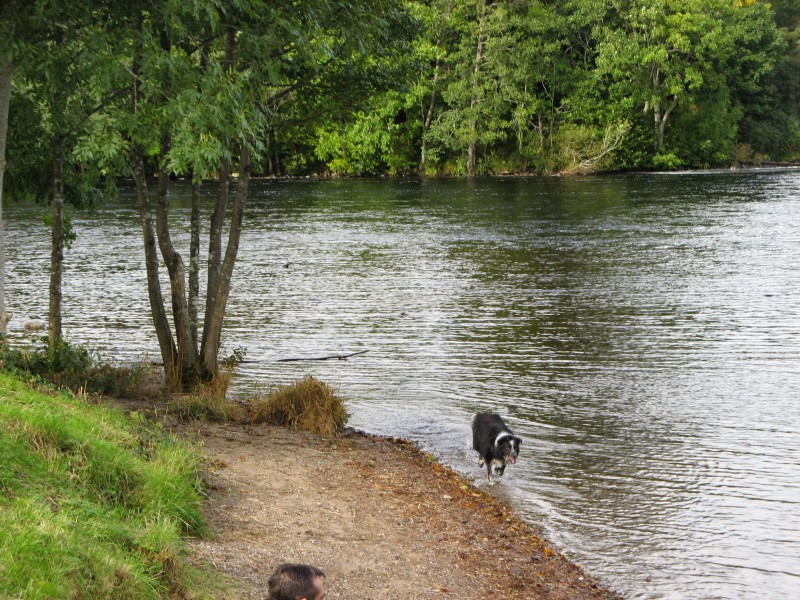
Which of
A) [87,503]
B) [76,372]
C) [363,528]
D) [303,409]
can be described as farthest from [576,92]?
[87,503]

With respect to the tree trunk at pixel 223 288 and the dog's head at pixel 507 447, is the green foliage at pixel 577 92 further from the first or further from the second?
the dog's head at pixel 507 447

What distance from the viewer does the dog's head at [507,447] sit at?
1176 cm

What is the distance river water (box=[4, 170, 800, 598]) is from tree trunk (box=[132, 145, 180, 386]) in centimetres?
232

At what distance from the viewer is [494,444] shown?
39.0 ft

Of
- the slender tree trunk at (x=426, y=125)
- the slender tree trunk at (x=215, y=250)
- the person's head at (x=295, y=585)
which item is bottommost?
the person's head at (x=295, y=585)

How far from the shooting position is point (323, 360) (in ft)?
61.3

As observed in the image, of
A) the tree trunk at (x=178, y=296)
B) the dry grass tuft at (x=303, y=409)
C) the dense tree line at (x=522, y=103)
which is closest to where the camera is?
the dry grass tuft at (x=303, y=409)

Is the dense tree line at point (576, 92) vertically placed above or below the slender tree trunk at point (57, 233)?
above

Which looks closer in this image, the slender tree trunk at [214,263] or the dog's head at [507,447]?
the dog's head at [507,447]

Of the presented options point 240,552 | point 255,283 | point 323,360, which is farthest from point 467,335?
point 240,552

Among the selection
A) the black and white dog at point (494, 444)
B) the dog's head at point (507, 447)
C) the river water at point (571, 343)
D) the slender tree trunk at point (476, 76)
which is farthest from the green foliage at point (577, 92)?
the dog's head at point (507, 447)

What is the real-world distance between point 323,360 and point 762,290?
13.4 metres

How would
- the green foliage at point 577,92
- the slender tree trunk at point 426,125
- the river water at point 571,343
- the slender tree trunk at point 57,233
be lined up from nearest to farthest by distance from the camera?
the river water at point 571,343, the slender tree trunk at point 57,233, the green foliage at point 577,92, the slender tree trunk at point 426,125

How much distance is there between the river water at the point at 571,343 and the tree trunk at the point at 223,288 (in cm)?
201
